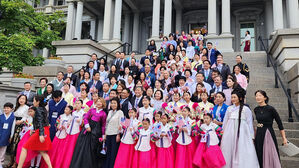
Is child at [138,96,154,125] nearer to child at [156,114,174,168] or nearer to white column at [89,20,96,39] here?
child at [156,114,174,168]

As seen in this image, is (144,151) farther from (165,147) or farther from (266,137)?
(266,137)

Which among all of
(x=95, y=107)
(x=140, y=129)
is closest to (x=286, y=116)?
(x=140, y=129)

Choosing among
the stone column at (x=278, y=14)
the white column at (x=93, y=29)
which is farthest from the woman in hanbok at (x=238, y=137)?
the white column at (x=93, y=29)

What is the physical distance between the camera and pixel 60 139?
5434 mm

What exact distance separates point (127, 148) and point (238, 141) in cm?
236

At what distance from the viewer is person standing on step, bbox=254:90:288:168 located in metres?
3.96

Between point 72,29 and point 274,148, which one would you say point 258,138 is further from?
point 72,29

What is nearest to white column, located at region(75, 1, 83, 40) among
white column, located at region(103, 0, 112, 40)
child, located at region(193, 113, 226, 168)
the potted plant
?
white column, located at region(103, 0, 112, 40)

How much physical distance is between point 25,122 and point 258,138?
5.39 m

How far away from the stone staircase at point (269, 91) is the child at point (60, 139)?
510cm

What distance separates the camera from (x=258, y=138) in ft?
13.8

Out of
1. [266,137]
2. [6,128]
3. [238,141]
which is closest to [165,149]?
[238,141]

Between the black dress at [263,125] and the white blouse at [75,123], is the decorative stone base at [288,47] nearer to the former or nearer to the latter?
the black dress at [263,125]

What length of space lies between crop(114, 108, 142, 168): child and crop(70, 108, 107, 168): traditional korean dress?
59cm
